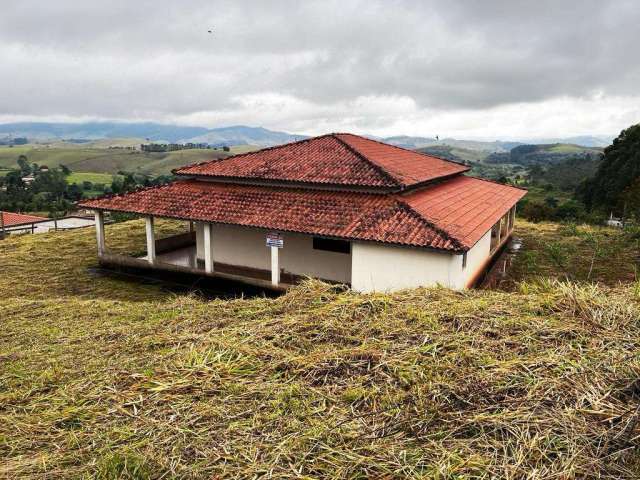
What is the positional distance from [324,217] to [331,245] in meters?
1.50

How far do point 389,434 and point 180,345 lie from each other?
2879 millimetres

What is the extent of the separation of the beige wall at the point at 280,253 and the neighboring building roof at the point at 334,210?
739 millimetres

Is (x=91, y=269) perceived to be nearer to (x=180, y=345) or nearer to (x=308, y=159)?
(x=308, y=159)

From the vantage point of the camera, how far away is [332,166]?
14.2m

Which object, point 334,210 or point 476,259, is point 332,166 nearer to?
point 334,210

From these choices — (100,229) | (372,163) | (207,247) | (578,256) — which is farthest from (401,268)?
(100,229)

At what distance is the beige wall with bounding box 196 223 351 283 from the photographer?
1336 cm

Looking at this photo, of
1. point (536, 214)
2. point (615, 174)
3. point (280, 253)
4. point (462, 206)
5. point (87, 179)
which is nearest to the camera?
point (280, 253)

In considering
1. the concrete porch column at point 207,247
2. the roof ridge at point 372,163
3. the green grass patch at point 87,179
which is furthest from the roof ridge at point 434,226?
the green grass patch at point 87,179

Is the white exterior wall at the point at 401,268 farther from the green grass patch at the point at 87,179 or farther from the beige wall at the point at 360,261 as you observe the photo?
the green grass patch at the point at 87,179

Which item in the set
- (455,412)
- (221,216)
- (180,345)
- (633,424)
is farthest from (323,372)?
(221,216)

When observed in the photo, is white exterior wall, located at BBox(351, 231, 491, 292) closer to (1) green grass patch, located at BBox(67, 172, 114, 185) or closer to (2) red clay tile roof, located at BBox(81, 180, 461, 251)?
(2) red clay tile roof, located at BBox(81, 180, 461, 251)

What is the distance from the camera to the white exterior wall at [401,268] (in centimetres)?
1037

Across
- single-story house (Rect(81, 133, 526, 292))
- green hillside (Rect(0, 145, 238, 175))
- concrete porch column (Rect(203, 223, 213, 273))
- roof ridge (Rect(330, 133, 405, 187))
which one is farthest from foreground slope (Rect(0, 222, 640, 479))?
green hillside (Rect(0, 145, 238, 175))
